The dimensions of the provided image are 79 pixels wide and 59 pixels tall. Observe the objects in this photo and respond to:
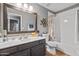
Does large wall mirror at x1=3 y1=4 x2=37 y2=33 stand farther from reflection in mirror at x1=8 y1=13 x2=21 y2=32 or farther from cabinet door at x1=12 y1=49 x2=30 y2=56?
cabinet door at x1=12 y1=49 x2=30 y2=56

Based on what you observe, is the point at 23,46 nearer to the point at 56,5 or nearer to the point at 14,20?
the point at 14,20

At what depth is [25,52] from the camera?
1971 millimetres

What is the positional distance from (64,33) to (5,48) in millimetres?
981

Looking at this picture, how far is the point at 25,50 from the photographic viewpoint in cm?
201

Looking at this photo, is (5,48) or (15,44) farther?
(15,44)

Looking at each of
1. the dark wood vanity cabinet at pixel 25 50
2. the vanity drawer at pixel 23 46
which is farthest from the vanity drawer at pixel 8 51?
the vanity drawer at pixel 23 46

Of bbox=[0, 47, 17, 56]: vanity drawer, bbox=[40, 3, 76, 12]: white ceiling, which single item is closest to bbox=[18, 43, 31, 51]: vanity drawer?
bbox=[0, 47, 17, 56]: vanity drawer

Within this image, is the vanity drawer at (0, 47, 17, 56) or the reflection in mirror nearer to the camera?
the vanity drawer at (0, 47, 17, 56)

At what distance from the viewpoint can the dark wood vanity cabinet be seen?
5.47ft

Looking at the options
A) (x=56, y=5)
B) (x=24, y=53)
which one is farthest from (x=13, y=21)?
(x=56, y=5)

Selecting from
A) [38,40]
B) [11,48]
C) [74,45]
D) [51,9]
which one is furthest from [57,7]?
[11,48]

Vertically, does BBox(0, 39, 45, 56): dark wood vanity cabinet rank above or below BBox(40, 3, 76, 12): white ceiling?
below

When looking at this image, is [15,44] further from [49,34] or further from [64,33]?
[64,33]

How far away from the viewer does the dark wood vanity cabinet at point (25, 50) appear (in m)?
1.67
